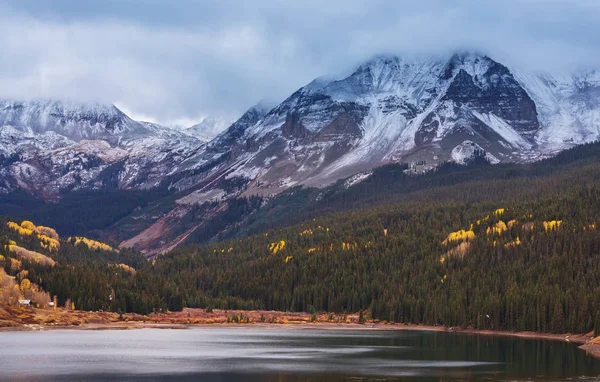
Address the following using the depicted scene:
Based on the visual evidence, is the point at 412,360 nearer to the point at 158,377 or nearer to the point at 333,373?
the point at 333,373

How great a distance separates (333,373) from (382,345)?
51.1 meters

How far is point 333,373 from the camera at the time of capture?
402ft

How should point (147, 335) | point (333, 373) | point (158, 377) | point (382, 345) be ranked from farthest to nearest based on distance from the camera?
point (147, 335)
point (382, 345)
point (333, 373)
point (158, 377)

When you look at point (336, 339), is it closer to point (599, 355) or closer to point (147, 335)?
point (147, 335)

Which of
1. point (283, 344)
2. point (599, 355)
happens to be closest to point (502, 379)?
point (599, 355)

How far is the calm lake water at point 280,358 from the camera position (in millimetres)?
118312

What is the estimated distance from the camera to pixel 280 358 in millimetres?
143000

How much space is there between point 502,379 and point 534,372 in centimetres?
1034

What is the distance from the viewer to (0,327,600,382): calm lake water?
11831 centimetres

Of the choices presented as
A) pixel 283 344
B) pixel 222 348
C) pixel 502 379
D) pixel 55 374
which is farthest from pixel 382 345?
pixel 55 374

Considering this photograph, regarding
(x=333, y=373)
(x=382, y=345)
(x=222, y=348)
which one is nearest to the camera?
(x=333, y=373)

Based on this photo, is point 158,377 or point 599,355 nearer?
point 158,377

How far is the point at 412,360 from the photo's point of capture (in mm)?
142125

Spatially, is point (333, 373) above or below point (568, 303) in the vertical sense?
below
